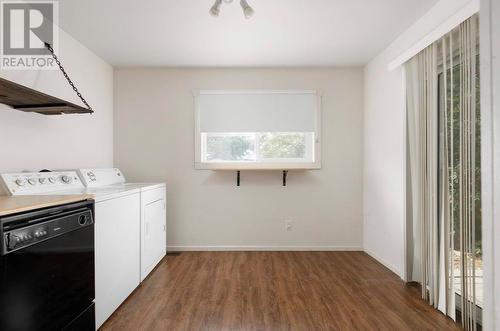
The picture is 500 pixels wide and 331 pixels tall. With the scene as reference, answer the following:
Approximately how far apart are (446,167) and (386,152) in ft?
3.20

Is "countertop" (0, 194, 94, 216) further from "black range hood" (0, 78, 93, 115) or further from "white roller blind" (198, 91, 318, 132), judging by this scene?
"white roller blind" (198, 91, 318, 132)

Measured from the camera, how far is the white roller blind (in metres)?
3.33

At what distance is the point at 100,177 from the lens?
2.67 meters

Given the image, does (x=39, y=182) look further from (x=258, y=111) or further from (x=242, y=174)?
(x=258, y=111)

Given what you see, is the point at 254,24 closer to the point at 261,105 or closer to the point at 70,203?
the point at 261,105

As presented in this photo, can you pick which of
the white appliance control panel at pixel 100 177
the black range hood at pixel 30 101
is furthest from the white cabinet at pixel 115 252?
the black range hood at pixel 30 101

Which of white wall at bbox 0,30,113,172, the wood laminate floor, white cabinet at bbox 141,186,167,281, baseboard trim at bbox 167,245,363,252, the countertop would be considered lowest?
the wood laminate floor

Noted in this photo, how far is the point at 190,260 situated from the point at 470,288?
8.29 feet

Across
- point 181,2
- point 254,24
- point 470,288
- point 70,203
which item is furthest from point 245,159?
point 470,288

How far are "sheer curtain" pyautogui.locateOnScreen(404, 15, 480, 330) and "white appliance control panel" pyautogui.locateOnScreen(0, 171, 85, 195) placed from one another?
2.94 m

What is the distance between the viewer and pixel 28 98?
1.75 meters

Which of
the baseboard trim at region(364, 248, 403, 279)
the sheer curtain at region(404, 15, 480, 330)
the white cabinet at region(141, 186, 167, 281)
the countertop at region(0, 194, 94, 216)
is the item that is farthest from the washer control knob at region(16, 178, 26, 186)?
the baseboard trim at region(364, 248, 403, 279)

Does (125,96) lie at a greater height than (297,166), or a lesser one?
greater

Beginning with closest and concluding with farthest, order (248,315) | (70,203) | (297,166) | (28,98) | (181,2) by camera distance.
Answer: (70,203) < (28,98) < (248,315) < (181,2) < (297,166)
